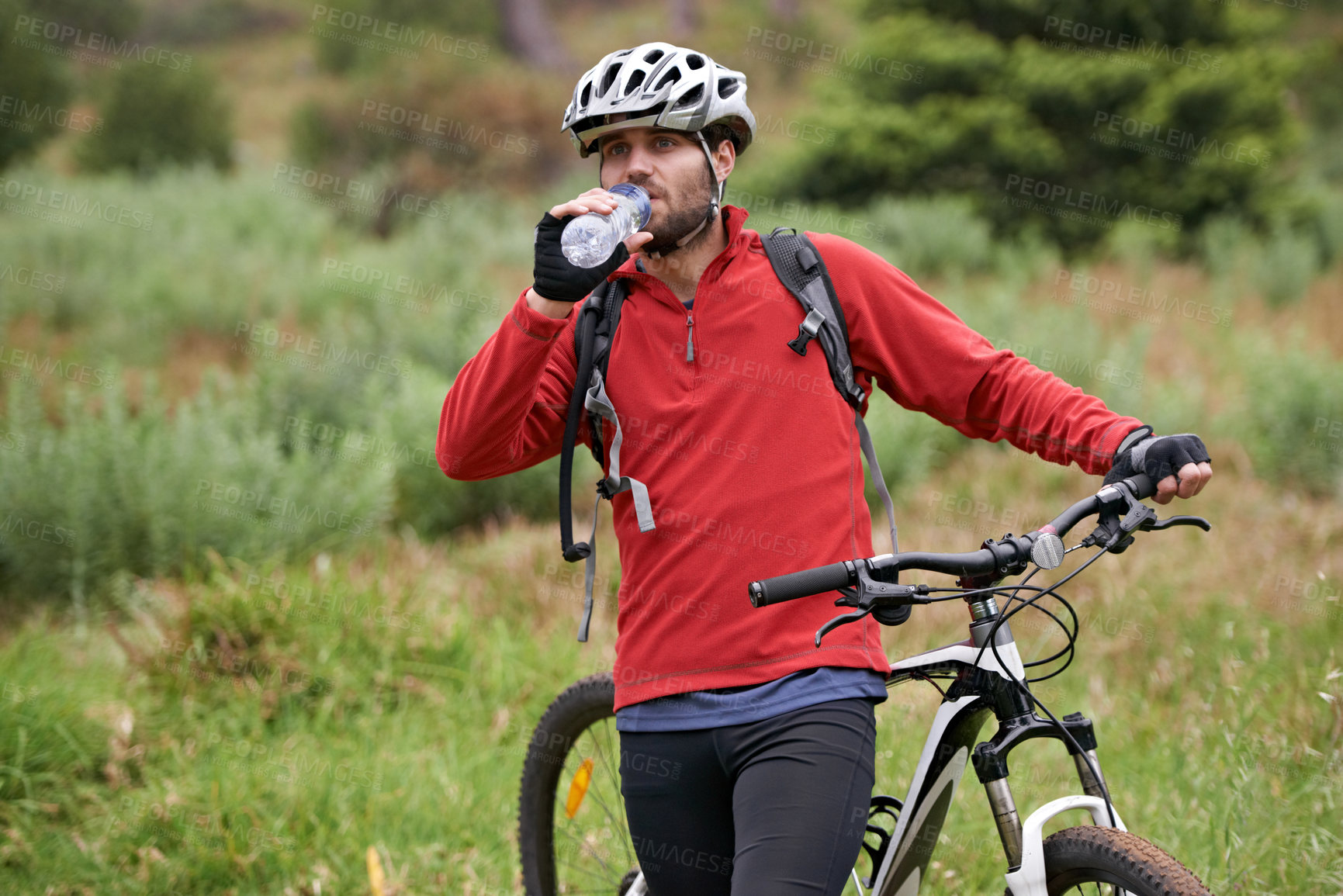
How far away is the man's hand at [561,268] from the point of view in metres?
2.43

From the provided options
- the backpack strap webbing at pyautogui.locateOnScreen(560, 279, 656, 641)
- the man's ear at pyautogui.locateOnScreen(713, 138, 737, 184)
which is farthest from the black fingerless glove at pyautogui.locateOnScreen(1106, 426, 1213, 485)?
the man's ear at pyautogui.locateOnScreen(713, 138, 737, 184)

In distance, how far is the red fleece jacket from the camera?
102 inches

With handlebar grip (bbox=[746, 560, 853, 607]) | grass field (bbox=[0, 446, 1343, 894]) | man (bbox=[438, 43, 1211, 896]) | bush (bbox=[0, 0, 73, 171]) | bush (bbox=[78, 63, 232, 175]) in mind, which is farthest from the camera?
bush (bbox=[78, 63, 232, 175])

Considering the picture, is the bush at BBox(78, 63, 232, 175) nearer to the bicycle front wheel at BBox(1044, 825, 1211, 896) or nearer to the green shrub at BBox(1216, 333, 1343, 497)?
the green shrub at BBox(1216, 333, 1343, 497)

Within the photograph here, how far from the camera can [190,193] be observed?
56.4 ft

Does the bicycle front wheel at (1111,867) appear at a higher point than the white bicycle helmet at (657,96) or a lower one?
lower

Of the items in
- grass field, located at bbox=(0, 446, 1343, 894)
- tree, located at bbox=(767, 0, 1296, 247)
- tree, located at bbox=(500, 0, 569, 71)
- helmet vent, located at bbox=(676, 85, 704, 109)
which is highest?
tree, located at bbox=(500, 0, 569, 71)

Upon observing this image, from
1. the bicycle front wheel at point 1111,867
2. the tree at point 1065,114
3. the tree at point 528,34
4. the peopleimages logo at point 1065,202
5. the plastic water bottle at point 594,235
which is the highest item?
the tree at point 528,34

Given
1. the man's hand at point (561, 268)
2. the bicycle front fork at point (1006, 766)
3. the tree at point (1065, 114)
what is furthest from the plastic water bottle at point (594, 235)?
the tree at point (1065, 114)

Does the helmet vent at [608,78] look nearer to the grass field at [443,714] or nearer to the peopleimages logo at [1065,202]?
the grass field at [443,714]

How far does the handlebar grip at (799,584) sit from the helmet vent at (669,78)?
4.37 ft

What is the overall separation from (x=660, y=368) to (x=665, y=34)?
32.8 metres

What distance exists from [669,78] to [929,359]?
96 cm

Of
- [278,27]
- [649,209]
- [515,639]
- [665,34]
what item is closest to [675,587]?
[649,209]
